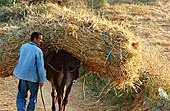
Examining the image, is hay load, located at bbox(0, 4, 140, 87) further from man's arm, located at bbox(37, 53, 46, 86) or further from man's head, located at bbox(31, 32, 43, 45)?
man's arm, located at bbox(37, 53, 46, 86)

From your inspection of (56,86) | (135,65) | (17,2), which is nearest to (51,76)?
(56,86)

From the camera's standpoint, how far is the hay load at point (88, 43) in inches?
282

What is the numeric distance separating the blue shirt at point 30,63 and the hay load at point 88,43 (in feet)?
1.76

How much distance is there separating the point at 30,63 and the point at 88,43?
101 cm

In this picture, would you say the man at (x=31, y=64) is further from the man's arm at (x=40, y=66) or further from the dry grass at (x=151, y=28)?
the dry grass at (x=151, y=28)

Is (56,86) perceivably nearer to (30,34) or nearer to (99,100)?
(30,34)

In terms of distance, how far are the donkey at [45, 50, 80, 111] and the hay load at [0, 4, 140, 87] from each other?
0.14 meters

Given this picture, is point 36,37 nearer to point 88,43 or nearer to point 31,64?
point 31,64

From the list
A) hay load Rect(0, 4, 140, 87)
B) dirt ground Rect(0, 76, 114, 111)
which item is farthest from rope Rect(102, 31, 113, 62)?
dirt ground Rect(0, 76, 114, 111)

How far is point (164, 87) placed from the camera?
322 inches

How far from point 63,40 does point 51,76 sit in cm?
82

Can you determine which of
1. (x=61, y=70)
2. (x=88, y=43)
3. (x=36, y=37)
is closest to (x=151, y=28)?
(x=61, y=70)

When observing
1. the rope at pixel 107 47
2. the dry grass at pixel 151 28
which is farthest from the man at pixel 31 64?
the dry grass at pixel 151 28

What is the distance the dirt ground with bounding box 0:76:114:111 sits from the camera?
8.55 metres
